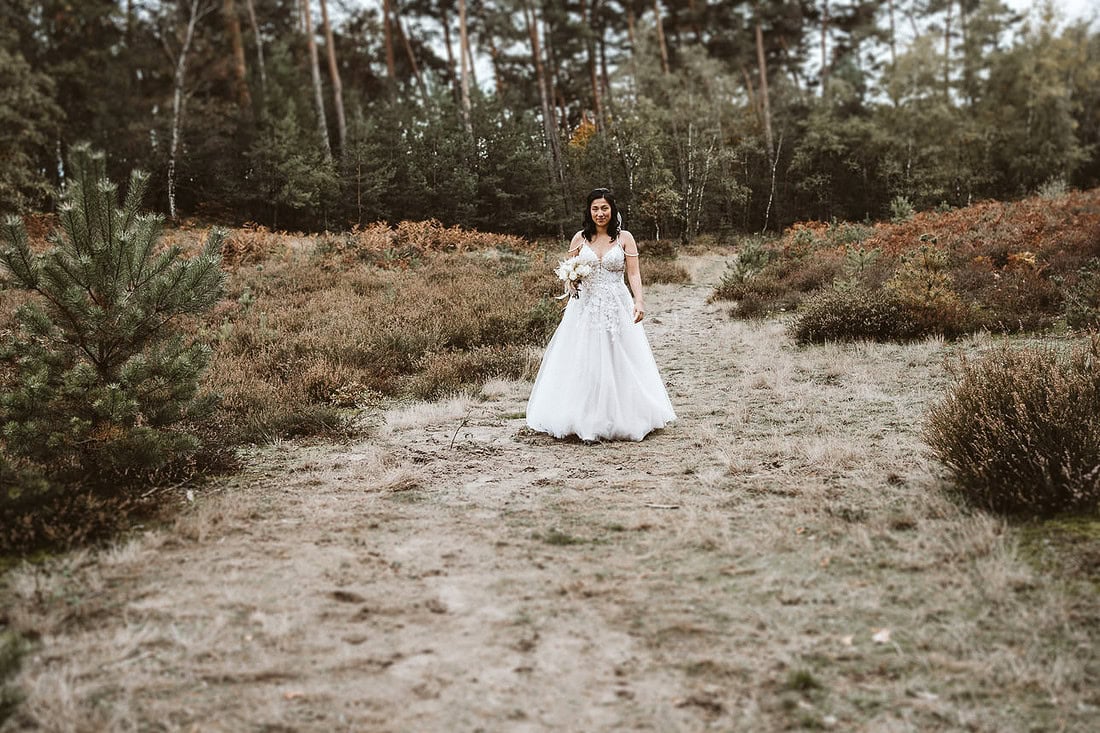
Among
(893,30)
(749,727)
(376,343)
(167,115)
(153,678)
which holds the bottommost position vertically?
(749,727)

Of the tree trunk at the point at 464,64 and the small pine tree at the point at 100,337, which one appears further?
the tree trunk at the point at 464,64

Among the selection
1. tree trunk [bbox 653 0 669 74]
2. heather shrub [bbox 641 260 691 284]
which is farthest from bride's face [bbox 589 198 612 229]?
tree trunk [bbox 653 0 669 74]

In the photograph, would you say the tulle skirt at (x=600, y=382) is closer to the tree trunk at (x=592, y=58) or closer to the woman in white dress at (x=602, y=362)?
the woman in white dress at (x=602, y=362)

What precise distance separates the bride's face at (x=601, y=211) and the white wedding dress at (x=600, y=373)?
0.90 ft

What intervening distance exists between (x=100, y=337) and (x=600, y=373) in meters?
3.84

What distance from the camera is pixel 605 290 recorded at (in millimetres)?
6723

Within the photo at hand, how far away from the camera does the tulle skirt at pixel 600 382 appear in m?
6.41

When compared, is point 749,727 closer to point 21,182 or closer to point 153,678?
point 153,678

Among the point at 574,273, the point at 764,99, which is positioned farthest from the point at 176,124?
the point at 764,99

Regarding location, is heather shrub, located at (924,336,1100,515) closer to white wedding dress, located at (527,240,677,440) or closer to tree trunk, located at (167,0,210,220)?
white wedding dress, located at (527,240,677,440)

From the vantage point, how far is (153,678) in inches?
107

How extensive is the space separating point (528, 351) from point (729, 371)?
269 cm

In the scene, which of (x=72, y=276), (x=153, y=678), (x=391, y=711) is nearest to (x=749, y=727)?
(x=391, y=711)

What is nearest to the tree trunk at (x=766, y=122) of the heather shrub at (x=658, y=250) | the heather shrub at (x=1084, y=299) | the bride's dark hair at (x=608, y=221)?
the heather shrub at (x=658, y=250)
